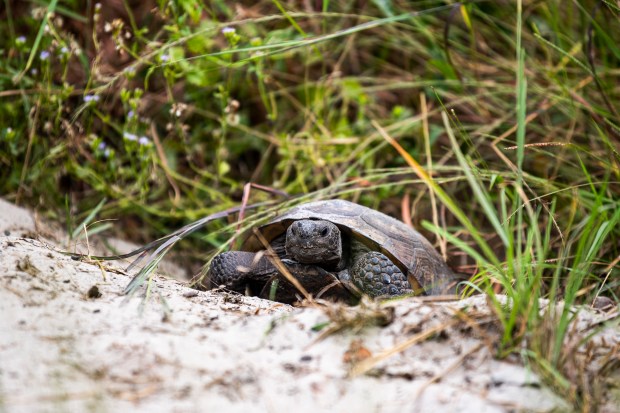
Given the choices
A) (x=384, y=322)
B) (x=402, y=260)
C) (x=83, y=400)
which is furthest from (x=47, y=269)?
(x=402, y=260)

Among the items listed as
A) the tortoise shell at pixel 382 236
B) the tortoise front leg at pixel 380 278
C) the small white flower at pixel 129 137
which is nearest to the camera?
the tortoise front leg at pixel 380 278

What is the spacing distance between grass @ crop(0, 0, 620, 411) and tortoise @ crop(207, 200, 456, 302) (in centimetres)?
22

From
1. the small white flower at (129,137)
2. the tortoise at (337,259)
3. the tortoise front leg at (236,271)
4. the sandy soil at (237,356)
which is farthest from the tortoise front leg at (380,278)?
the small white flower at (129,137)

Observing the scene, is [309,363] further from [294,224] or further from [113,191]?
[113,191]

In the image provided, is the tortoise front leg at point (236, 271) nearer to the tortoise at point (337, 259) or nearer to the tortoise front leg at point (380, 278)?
the tortoise at point (337, 259)

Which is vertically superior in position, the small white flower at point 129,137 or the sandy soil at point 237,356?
the small white flower at point 129,137

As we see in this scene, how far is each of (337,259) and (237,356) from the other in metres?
1.06

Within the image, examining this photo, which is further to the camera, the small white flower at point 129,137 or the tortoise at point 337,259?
the small white flower at point 129,137

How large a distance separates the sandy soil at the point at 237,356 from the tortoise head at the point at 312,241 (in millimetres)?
530

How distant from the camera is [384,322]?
178 centimetres

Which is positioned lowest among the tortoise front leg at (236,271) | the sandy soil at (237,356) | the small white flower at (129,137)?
the tortoise front leg at (236,271)

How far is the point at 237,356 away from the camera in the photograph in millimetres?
1623

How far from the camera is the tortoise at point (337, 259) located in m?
2.53

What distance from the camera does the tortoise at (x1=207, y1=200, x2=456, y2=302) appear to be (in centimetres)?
253
